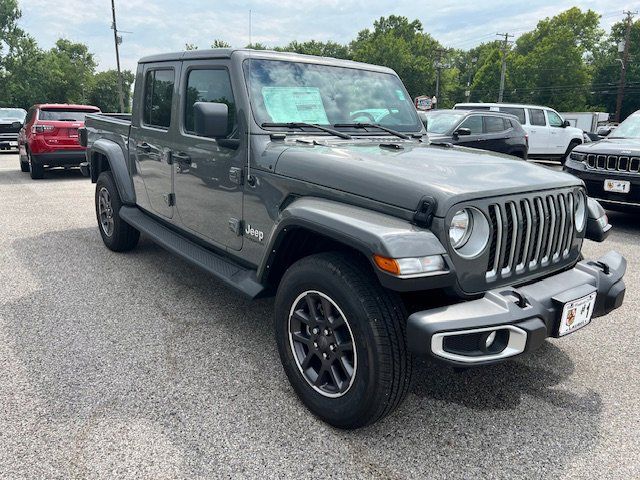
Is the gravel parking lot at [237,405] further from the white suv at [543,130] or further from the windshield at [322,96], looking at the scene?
the white suv at [543,130]

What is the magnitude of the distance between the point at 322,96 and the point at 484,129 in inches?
306

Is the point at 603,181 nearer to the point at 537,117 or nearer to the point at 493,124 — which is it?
the point at 493,124

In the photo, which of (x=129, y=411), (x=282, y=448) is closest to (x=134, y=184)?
(x=129, y=411)

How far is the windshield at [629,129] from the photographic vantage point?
7.50 meters

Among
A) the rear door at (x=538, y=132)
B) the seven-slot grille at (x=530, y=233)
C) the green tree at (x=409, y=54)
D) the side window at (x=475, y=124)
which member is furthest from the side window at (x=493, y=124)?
the green tree at (x=409, y=54)

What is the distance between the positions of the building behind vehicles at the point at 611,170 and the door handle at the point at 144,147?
5502mm

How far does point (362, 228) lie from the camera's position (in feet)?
7.16

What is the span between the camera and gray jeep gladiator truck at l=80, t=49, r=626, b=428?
215 cm

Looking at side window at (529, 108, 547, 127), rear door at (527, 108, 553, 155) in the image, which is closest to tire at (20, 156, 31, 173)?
rear door at (527, 108, 553, 155)

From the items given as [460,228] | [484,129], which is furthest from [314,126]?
[484,129]

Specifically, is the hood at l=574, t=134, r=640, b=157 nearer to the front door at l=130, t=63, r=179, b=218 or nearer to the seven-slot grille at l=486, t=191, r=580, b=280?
the seven-slot grille at l=486, t=191, r=580, b=280

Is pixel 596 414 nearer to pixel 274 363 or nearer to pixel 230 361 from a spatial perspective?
pixel 274 363

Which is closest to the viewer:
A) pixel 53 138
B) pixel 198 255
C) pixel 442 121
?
pixel 198 255

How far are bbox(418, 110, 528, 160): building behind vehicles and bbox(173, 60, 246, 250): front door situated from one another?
6.79m
